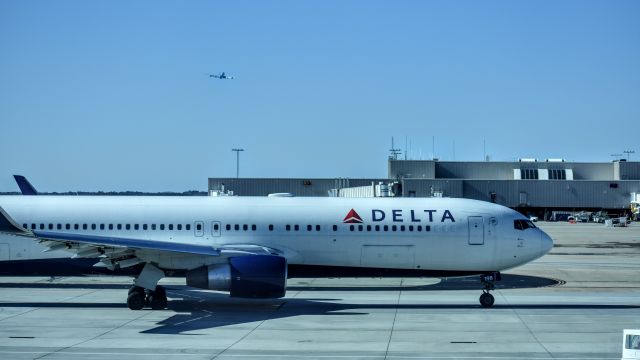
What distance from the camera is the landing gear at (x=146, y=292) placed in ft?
87.1

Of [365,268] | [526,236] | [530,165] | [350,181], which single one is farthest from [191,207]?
[530,165]

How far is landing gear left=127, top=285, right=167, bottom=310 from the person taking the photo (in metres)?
26.5

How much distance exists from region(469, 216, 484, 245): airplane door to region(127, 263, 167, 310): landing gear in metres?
10.5

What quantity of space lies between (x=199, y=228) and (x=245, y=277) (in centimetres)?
404

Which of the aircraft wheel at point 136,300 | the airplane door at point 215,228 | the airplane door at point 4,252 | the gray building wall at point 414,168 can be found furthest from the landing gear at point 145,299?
the gray building wall at point 414,168

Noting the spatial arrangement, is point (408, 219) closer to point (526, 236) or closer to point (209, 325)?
point (526, 236)

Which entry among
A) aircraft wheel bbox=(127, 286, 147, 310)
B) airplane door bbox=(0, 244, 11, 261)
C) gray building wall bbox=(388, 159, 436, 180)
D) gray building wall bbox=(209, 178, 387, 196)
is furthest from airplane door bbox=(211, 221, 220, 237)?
gray building wall bbox=(388, 159, 436, 180)

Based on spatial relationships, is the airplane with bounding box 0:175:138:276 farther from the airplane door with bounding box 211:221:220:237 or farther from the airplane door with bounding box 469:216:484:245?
the airplane door with bounding box 469:216:484:245

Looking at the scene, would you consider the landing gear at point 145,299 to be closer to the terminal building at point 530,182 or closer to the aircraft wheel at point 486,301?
the aircraft wheel at point 486,301

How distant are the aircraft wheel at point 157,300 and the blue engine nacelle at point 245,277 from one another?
1.51 m

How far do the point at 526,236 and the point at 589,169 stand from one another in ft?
280

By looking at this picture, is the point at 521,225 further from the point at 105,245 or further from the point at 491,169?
the point at 491,169

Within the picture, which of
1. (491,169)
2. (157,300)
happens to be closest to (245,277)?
(157,300)

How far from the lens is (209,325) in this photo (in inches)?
933
